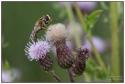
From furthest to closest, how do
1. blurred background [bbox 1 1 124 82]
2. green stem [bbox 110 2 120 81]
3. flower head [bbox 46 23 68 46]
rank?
blurred background [bbox 1 1 124 82] < green stem [bbox 110 2 120 81] < flower head [bbox 46 23 68 46]

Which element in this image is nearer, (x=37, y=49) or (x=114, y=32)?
(x=37, y=49)

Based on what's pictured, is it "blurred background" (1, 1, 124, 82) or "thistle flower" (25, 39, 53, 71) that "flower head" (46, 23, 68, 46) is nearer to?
"thistle flower" (25, 39, 53, 71)


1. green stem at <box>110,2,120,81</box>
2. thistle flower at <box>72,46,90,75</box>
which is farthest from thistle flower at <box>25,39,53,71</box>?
green stem at <box>110,2,120,81</box>

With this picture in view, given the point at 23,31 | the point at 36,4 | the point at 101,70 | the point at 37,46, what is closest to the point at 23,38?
the point at 23,31

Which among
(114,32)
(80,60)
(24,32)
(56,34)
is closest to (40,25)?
(56,34)

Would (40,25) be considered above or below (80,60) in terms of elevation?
above

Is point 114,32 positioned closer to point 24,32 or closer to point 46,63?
point 46,63

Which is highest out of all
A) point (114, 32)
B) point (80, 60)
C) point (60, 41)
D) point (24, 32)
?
point (60, 41)
